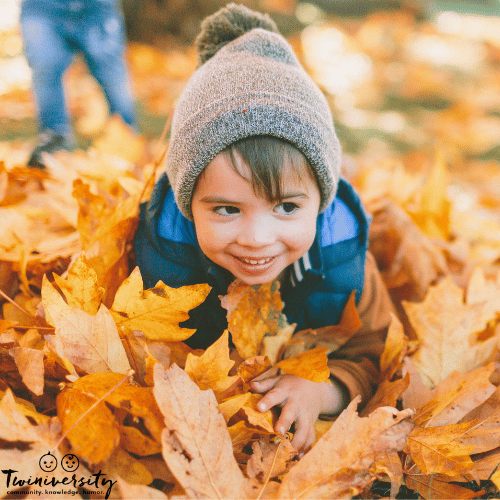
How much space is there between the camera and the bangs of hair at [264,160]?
0.83 meters

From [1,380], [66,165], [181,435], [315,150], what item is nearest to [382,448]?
[181,435]

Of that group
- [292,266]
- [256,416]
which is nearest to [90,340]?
[256,416]

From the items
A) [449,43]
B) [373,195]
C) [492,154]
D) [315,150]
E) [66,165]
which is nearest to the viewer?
[315,150]

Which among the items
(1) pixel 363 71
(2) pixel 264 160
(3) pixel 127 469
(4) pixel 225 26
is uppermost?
(1) pixel 363 71

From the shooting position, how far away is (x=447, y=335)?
1.01 meters

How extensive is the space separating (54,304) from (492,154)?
9.67 feet

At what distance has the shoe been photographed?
4.78 ft

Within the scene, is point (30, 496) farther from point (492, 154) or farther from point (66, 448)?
point (492, 154)

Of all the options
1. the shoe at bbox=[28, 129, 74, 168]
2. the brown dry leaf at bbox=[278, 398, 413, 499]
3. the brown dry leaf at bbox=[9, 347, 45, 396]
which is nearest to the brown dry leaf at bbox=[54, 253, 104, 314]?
the brown dry leaf at bbox=[9, 347, 45, 396]

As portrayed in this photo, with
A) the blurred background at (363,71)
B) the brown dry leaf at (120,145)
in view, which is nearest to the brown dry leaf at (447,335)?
the brown dry leaf at (120,145)

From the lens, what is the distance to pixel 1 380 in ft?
2.62

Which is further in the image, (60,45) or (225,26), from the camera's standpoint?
(60,45)

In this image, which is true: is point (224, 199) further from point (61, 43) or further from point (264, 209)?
point (61, 43)

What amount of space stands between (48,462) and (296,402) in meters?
0.45
